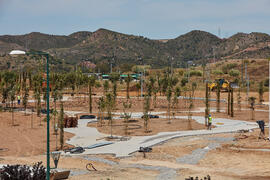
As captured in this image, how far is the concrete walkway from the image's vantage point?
1069 inches

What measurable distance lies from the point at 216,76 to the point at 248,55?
67657mm

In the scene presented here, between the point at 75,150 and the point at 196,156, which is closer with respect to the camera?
the point at 196,156

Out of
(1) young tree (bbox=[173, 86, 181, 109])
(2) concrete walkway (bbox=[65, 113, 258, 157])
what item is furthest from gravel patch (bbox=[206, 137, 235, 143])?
(1) young tree (bbox=[173, 86, 181, 109])

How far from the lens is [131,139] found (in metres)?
31.9

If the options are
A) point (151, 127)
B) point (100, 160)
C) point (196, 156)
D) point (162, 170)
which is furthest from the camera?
point (151, 127)

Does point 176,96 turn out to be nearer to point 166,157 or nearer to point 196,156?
point 196,156

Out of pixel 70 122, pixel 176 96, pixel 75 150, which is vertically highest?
pixel 176 96

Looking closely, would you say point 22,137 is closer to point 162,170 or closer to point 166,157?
point 166,157

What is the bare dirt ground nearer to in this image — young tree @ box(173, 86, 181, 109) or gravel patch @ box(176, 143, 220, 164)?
gravel patch @ box(176, 143, 220, 164)

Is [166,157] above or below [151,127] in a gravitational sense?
below

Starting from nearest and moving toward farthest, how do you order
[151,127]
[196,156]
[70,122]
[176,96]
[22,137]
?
[196,156]
[22,137]
[151,127]
[70,122]
[176,96]

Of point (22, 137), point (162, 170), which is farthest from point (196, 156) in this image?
point (22, 137)

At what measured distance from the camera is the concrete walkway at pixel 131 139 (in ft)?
89.1

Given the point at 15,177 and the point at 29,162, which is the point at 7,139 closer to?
the point at 29,162
